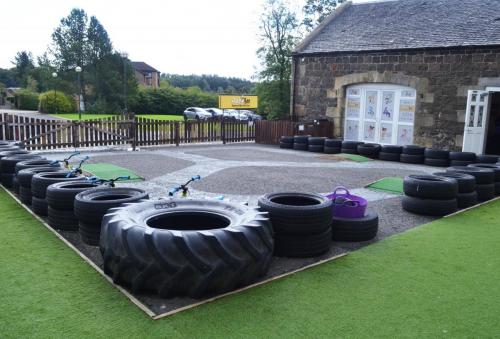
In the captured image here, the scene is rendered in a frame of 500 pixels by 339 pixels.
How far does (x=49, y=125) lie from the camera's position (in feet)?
51.0

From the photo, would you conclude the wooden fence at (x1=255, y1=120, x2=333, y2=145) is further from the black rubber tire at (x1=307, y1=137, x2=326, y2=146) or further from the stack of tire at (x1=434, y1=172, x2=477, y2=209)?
the stack of tire at (x1=434, y1=172, x2=477, y2=209)

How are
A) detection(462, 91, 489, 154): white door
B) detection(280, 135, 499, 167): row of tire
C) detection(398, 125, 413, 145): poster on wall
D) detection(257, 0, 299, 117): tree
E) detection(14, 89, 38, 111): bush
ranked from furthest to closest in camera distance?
detection(14, 89, 38, 111): bush < detection(257, 0, 299, 117): tree < detection(398, 125, 413, 145): poster on wall < detection(462, 91, 489, 154): white door < detection(280, 135, 499, 167): row of tire

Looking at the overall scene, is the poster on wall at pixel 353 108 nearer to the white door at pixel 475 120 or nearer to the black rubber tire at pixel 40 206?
the white door at pixel 475 120

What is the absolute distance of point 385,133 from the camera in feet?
58.7

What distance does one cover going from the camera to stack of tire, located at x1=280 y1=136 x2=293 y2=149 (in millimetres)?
18125

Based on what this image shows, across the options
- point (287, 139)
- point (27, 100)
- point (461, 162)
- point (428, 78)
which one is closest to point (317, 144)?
point (287, 139)

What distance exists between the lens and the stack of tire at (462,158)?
517 inches

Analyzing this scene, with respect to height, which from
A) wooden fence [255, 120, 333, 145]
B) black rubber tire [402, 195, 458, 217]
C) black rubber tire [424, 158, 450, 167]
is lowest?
black rubber tire [402, 195, 458, 217]

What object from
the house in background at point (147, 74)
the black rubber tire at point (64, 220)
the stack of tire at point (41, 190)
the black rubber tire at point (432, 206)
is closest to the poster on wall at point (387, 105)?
the black rubber tire at point (432, 206)

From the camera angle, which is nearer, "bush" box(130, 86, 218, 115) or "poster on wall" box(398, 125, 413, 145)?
"poster on wall" box(398, 125, 413, 145)

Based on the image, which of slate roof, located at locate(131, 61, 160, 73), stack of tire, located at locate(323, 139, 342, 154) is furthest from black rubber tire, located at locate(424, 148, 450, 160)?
slate roof, located at locate(131, 61, 160, 73)

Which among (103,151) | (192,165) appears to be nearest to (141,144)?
(103,151)

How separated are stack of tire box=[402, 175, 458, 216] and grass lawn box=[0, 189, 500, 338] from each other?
173cm

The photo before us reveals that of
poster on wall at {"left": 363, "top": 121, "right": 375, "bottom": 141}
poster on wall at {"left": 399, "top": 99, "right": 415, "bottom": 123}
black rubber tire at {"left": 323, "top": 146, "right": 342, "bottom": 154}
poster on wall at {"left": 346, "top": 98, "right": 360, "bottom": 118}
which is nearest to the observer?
black rubber tire at {"left": 323, "top": 146, "right": 342, "bottom": 154}
